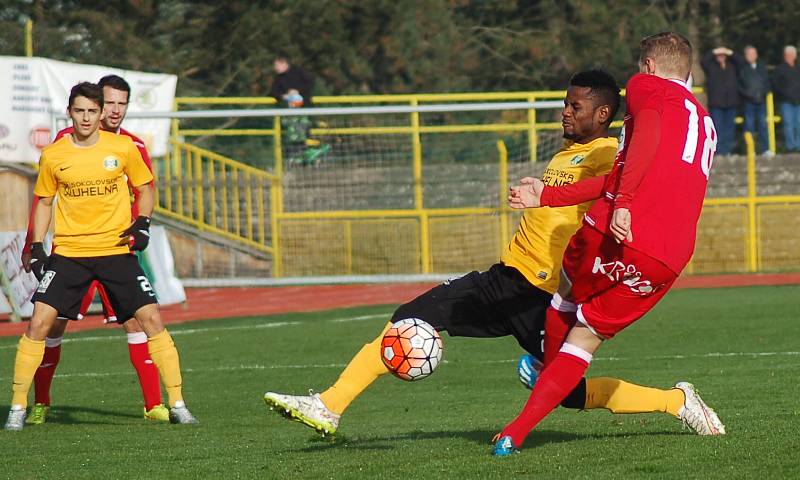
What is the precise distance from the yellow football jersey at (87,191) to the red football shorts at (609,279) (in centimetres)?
347

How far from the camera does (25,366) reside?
891 cm

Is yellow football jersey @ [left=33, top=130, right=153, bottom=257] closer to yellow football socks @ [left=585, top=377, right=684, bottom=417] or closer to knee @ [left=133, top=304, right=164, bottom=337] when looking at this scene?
knee @ [left=133, top=304, right=164, bottom=337]

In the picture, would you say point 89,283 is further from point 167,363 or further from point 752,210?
point 752,210

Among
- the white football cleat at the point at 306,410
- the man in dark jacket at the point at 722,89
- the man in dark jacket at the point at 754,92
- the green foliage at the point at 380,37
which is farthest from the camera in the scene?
the green foliage at the point at 380,37

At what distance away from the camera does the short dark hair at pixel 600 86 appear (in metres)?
7.09


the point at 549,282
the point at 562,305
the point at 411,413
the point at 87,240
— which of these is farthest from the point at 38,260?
the point at 562,305

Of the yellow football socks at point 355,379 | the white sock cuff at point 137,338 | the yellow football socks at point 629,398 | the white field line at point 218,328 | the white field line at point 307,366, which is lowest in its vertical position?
the white field line at point 218,328

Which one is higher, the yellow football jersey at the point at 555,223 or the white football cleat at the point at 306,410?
the yellow football jersey at the point at 555,223

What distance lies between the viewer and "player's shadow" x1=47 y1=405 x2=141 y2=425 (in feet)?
30.4

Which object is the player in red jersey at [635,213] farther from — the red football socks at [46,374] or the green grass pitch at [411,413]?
the red football socks at [46,374]

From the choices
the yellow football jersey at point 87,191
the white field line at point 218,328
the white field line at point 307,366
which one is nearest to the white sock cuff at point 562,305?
the yellow football jersey at point 87,191

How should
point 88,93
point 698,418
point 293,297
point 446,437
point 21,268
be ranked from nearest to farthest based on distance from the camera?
point 698,418 → point 446,437 → point 88,93 → point 21,268 → point 293,297

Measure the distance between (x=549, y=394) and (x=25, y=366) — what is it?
12.4 feet

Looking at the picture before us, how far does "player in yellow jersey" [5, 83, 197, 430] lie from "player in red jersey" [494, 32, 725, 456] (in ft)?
10.6
